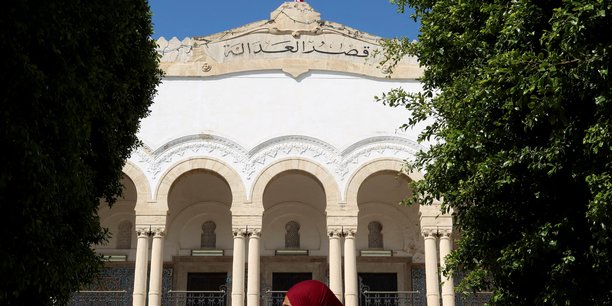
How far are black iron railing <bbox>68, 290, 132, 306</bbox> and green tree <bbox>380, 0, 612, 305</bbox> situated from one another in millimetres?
11105

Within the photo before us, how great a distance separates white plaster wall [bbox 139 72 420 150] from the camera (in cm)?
1669

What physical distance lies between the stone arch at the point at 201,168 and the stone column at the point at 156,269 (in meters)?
0.65

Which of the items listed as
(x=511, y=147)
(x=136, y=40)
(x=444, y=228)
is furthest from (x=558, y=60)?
(x=444, y=228)

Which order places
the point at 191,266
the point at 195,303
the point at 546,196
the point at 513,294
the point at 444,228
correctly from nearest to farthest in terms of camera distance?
1. the point at 546,196
2. the point at 513,294
3. the point at 444,228
4. the point at 195,303
5. the point at 191,266

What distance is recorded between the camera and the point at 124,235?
19.0 meters

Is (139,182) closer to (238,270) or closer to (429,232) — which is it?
(238,270)

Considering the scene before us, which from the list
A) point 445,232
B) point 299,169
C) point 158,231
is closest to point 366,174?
point 299,169

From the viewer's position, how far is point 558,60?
251 inches

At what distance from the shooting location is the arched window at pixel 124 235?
18.9 m

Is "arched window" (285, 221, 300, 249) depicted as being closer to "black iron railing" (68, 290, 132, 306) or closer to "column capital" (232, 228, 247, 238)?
"column capital" (232, 228, 247, 238)

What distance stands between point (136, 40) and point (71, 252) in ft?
8.63

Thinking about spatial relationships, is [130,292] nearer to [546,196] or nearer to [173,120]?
[173,120]

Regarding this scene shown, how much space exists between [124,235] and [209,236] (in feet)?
7.47

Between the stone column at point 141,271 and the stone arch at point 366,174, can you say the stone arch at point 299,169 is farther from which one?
the stone column at point 141,271
